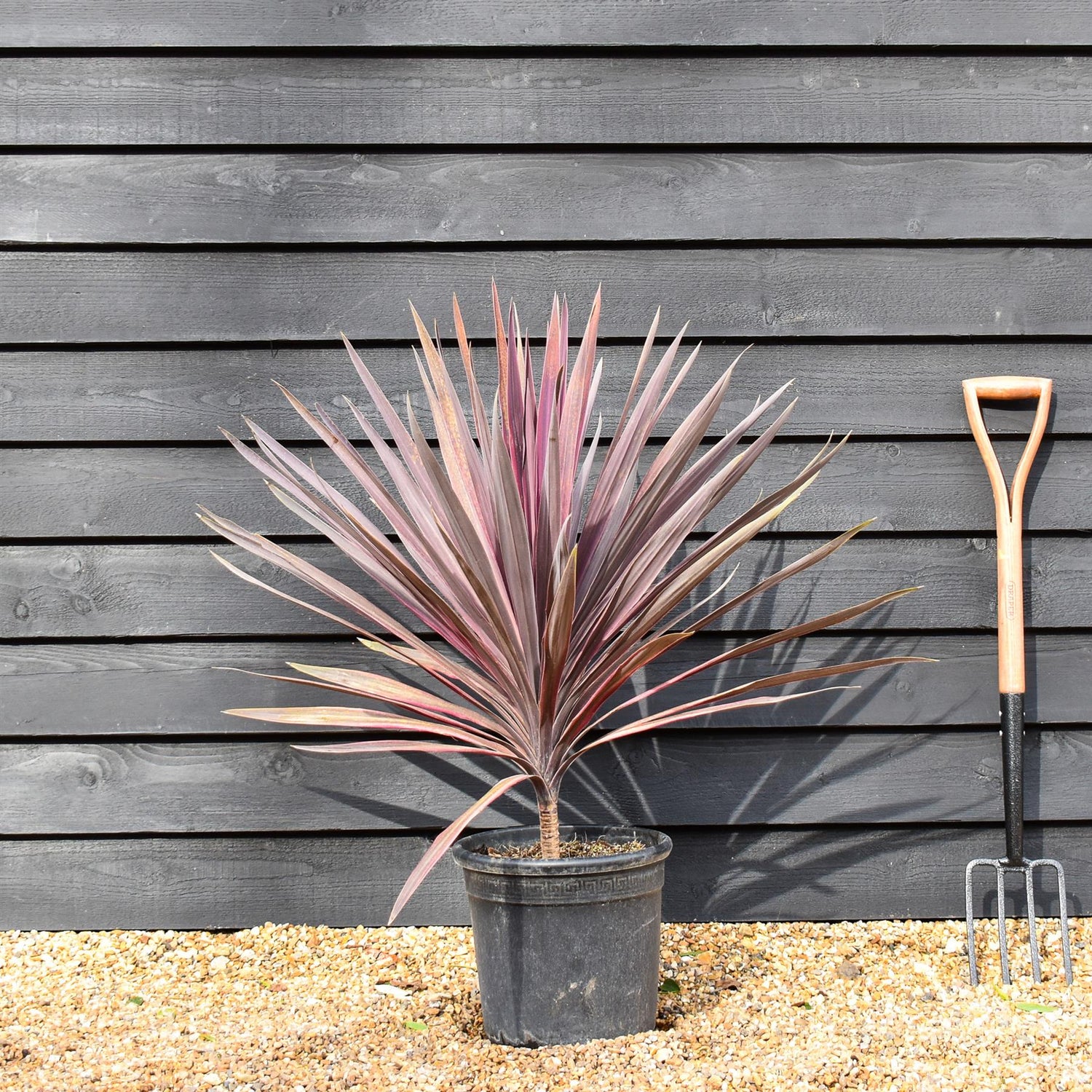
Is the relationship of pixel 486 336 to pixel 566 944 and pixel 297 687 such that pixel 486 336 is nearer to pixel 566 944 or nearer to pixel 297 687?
pixel 297 687

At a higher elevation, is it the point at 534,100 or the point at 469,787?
the point at 534,100

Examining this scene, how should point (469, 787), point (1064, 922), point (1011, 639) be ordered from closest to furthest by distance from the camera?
point (1064, 922) < point (1011, 639) < point (469, 787)

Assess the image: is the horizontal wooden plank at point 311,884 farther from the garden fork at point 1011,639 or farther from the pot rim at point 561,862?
the pot rim at point 561,862

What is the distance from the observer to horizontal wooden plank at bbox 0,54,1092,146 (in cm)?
201

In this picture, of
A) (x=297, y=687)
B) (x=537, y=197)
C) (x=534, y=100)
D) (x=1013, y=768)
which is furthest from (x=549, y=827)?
(x=534, y=100)

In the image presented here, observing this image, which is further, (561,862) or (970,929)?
(970,929)

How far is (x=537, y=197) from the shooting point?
6.63 feet

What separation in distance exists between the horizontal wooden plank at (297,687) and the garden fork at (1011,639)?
127 mm

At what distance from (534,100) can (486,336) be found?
493 millimetres

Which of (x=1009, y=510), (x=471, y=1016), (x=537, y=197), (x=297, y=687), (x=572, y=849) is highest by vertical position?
(x=537, y=197)

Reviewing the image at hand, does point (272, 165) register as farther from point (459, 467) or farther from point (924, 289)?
point (924, 289)

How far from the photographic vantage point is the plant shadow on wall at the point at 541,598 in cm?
151

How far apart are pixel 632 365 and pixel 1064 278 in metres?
0.90

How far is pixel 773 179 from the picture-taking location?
2023 mm
